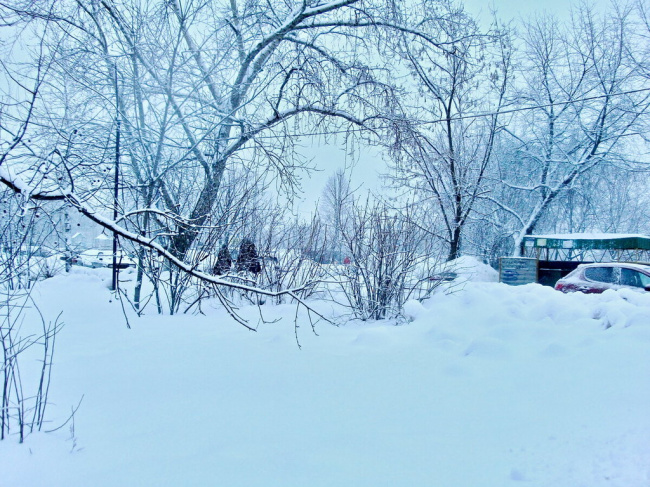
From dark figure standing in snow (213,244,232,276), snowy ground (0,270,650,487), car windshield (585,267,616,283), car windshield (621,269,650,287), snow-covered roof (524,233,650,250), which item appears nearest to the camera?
snowy ground (0,270,650,487)

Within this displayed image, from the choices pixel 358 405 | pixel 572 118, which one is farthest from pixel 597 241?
pixel 358 405

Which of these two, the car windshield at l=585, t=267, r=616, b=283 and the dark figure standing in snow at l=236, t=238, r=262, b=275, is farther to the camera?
the car windshield at l=585, t=267, r=616, b=283

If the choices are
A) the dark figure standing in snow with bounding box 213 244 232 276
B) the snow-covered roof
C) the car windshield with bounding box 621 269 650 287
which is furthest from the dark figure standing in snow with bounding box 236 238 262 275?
the snow-covered roof

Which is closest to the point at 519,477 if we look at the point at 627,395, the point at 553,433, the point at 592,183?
the point at 553,433

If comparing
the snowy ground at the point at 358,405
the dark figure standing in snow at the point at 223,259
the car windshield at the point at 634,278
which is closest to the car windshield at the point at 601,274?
the car windshield at the point at 634,278

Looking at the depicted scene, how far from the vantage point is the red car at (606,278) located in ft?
25.0

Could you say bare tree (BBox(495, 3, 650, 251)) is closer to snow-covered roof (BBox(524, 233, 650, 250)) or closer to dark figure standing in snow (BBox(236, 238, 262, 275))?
snow-covered roof (BBox(524, 233, 650, 250))

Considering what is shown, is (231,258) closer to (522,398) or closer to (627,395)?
(522,398)

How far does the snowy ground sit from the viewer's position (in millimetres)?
2104

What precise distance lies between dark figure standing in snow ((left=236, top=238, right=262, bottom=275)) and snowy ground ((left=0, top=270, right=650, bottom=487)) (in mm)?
1548

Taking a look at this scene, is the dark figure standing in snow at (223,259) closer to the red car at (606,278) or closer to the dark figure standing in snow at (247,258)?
the dark figure standing in snow at (247,258)

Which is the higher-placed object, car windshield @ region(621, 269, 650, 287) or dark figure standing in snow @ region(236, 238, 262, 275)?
dark figure standing in snow @ region(236, 238, 262, 275)

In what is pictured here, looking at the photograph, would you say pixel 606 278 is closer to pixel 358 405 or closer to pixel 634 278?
pixel 634 278

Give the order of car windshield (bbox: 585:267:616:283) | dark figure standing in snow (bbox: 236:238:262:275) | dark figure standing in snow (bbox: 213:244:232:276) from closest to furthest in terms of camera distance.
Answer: dark figure standing in snow (bbox: 213:244:232:276) → dark figure standing in snow (bbox: 236:238:262:275) → car windshield (bbox: 585:267:616:283)
